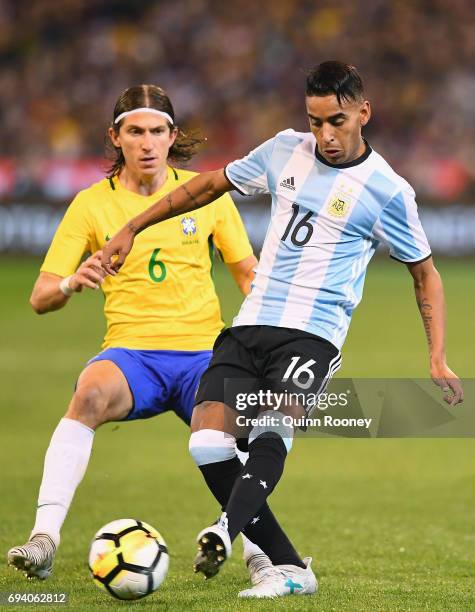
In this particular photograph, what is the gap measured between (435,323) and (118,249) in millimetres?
1286

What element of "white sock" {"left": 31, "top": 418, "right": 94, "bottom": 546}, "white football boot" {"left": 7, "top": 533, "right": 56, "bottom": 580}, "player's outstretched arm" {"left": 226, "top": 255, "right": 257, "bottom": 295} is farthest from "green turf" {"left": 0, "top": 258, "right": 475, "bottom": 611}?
"player's outstretched arm" {"left": 226, "top": 255, "right": 257, "bottom": 295}

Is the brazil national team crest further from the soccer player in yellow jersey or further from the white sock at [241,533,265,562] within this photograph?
the white sock at [241,533,265,562]

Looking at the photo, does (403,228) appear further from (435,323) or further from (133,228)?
(133,228)

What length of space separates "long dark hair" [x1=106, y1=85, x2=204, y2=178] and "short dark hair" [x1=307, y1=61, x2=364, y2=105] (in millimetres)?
1360

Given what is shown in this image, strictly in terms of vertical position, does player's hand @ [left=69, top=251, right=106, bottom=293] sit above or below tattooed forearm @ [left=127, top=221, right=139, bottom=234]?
below

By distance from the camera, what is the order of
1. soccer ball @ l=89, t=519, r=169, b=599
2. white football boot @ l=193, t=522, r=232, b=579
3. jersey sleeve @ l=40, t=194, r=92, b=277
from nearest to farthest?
1. white football boot @ l=193, t=522, r=232, b=579
2. soccer ball @ l=89, t=519, r=169, b=599
3. jersey sleeve @ l=40, t=194, r=92, b=277

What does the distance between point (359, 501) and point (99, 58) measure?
16411mm

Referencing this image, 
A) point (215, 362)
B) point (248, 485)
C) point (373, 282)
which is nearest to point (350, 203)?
point (215, 362)

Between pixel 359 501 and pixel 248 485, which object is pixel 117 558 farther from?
pixel 359 501

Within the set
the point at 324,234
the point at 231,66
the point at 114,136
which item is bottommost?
the point at 324,234

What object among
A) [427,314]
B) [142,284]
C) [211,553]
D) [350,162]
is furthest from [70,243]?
[211,553]

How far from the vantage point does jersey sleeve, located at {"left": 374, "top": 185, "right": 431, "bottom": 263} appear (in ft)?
16.0

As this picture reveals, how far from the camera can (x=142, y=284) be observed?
5.82m

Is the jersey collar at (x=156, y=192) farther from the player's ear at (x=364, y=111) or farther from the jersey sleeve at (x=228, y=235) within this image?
the player's ear at (x=364, y=111)
